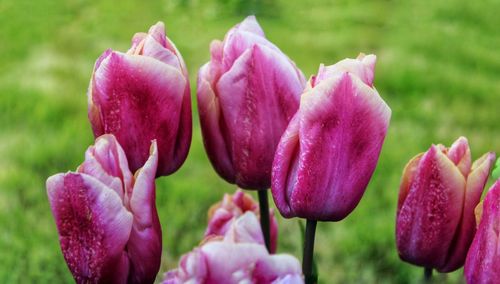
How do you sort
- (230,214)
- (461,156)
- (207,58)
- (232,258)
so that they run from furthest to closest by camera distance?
(207,58), (230,214), (461,156), (232,258)

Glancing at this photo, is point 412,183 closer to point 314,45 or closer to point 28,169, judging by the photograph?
point 28,169

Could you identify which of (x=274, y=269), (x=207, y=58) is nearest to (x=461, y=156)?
(x=274, y=269)

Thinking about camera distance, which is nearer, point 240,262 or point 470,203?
point 240,262

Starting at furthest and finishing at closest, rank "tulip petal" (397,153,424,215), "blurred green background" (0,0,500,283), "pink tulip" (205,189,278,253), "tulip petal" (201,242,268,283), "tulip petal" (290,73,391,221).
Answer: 1. "blurred green background" (0,0,500,283)
2. "pink tulip" (205,189,278,253)
3. "tulip petal" (397,153,424,215)
4. "tulip petal" (290,73,391,221)
5. "tulip petal" (201,242,268,283)

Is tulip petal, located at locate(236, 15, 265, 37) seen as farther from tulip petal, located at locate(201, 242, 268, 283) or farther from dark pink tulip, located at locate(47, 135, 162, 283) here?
tulip petal, located at locate(201, 242, 268, 283)

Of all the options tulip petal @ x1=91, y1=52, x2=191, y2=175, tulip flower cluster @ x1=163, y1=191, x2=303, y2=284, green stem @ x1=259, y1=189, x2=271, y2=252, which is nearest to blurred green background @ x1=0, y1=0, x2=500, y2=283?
green stem @ x1=259, y1=189, x2=271, y2=252

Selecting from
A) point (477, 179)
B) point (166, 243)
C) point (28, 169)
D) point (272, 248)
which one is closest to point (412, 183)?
point (477, 179)

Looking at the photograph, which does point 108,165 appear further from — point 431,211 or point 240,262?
point 431,211
